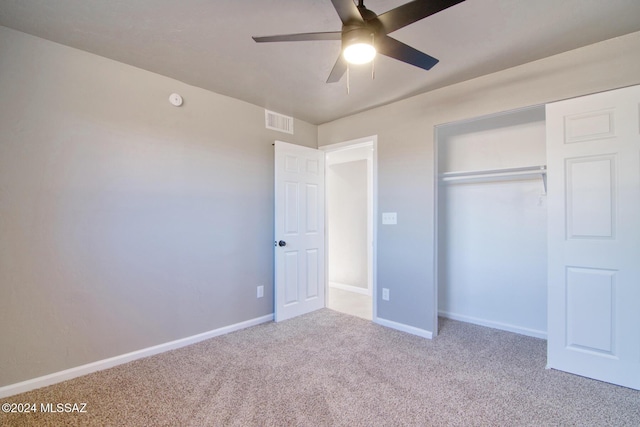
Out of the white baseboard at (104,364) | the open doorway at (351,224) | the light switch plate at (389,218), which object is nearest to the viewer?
the white baseboard at (104,364)

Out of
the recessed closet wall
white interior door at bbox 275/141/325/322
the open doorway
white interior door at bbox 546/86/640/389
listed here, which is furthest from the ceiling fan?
the open doorway

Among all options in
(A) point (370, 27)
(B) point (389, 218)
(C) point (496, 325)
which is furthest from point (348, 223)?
(A) point (370, 27)

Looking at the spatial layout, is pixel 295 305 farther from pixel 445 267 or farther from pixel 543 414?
pixel 543 414

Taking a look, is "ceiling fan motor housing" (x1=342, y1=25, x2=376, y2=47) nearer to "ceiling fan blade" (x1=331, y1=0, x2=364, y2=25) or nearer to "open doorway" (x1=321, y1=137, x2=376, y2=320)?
"ceiling fan blade" (x1=331, y1=0, x2=364, y2=25)

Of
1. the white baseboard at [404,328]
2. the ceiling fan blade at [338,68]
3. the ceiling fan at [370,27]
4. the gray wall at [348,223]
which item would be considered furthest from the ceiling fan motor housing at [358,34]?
the gray wall at [348,223]

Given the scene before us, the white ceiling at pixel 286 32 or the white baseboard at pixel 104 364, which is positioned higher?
the white ceiling at pixel 286 32

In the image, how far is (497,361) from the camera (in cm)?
253

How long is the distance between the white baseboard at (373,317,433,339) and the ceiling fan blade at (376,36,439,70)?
2.53 m

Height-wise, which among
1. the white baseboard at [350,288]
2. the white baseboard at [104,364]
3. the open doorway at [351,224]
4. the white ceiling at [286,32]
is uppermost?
the white ceiling at [286,32]

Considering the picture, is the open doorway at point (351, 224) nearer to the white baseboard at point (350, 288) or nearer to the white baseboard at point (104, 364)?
the white baseboard at point (350, 288)

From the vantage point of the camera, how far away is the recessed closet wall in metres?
3.07

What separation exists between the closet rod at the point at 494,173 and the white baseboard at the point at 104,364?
113 inches

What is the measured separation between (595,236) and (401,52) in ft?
6.69

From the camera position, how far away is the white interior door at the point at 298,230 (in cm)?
347
